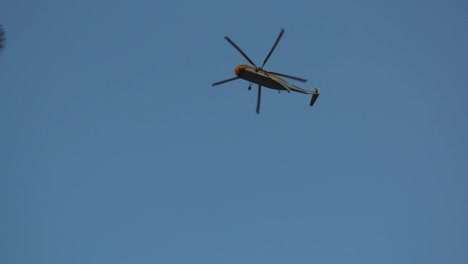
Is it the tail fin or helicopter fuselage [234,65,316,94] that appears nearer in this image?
helicopter fuselage [234,65,316,94]

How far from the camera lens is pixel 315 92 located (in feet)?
134

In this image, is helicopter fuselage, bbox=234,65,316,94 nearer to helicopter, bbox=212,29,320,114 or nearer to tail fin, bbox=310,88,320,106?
helicopter, bbox=212,29,320,114

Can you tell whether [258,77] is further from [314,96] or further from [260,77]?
[314,96]

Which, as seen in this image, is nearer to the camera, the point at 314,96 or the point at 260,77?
the point at 260,77

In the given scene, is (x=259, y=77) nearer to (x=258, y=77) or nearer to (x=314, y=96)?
(x=258, y=77)

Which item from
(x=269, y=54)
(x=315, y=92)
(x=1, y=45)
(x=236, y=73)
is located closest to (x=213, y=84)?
(x=236, y=73)

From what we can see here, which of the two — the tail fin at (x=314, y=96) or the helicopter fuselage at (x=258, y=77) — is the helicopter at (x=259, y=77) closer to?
the helicopter fuselage at (x=258, y=77)

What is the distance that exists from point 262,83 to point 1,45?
1857 centimetres

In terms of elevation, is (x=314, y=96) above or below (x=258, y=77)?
above

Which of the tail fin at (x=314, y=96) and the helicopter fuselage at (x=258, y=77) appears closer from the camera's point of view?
the helicopter fuselage at (x=258, y=77)

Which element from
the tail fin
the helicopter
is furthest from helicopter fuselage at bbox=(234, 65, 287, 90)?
the tail fin

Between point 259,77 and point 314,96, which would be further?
point 314,96

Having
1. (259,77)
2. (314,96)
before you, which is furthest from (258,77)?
(314,96)

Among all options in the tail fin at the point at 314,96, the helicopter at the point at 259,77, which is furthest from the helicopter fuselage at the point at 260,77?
the tail fin at the point at 314,96
